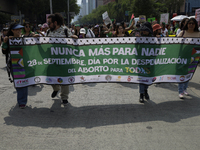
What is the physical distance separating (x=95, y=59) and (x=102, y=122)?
4.75 feet

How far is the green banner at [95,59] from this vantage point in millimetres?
4766

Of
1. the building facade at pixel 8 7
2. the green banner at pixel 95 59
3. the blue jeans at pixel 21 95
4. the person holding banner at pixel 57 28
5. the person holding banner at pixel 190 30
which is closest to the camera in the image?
the green banner at pixel 95 59

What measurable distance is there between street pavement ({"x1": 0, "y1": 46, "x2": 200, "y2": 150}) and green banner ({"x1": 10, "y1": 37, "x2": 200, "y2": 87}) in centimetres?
66

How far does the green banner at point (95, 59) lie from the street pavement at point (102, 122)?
25.9 inches

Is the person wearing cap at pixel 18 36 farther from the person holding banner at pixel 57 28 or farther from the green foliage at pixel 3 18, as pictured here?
the green foliage at pixel 3 18

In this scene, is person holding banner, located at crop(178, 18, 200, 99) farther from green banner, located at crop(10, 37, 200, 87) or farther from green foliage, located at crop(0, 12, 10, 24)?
green foliage, located at crop(0, 12, 10, 24)

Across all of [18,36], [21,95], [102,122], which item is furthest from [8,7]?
[102,122]

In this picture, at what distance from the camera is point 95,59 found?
496cm

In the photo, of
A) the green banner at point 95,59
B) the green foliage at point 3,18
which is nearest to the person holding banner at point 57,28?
the green banner at point 95,59

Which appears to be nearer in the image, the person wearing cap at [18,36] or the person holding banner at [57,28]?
the person wearing cap at [18,36]

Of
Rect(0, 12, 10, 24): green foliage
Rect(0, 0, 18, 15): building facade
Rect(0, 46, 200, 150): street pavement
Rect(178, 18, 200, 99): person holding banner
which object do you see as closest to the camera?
Rect(0, 46, 200, 150): street pavement

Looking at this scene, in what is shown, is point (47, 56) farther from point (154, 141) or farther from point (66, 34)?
point (154, 141)

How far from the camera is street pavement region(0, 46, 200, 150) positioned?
11.4 ft

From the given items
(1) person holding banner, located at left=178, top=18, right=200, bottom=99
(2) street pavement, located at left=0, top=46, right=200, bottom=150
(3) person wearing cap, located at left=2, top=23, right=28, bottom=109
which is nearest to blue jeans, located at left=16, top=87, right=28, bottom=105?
(3) person wearing cap, located at left=2, top=23, right=28, bottom=109
